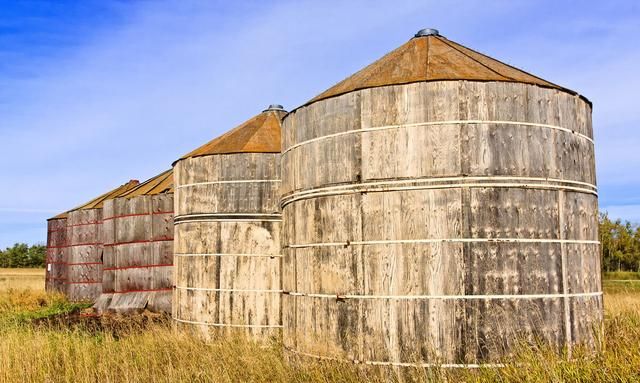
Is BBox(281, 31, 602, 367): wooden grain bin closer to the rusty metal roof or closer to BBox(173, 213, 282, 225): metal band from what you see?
BBox(173, 213, 282, 225): metal band

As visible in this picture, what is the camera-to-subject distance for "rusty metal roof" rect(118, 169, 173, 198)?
74.1 feet

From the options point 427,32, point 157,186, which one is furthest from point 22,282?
point 427,32

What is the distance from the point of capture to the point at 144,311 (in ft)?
69.0

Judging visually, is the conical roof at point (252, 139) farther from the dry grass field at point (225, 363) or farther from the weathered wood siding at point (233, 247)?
the dry grass field at point (225, 363)

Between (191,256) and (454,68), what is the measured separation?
28.1ft

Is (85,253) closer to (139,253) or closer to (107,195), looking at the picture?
(107,195)

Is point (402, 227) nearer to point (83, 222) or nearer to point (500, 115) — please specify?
point (500, 115)

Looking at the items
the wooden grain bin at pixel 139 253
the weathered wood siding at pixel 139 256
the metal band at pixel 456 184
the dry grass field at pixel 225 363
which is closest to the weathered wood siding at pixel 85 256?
the wooden grain bin at pixel 139 253

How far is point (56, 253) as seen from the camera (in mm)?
32188

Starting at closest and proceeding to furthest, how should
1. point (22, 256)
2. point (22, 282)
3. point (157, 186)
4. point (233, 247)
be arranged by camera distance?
point (233, 247) < point (157, 186) < point (22, 282) < point (22, 256)

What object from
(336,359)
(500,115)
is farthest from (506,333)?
(500,115)

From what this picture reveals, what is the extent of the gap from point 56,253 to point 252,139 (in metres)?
22.1

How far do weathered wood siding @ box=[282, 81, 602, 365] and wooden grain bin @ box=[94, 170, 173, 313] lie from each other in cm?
1252

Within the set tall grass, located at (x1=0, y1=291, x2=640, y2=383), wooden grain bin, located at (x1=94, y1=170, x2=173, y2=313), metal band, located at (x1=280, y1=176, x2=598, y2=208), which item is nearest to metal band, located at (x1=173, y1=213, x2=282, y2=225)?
tall grass, located at (x1=0, y1=291, x2=640, y2=383)
